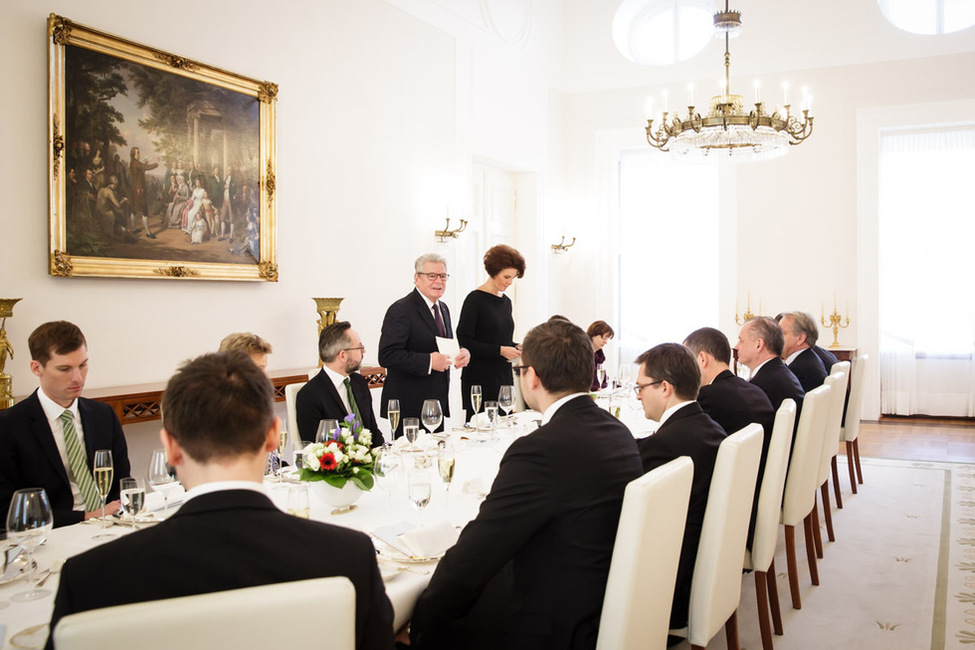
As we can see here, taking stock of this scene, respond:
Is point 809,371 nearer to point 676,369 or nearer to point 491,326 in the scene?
point 491,326

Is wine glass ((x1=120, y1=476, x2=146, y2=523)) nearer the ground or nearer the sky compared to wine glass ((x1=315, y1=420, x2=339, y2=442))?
nearer the ground

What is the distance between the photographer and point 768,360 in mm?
4215

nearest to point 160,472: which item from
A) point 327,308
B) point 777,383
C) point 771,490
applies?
point 771,490

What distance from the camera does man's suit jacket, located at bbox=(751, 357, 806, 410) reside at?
13.4 ft

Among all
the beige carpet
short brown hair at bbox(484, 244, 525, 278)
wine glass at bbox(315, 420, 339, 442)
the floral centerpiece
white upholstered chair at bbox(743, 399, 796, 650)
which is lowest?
the beige carpet

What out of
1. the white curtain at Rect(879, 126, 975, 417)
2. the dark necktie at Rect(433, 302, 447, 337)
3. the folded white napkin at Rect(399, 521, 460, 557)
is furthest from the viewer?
the white curtain at Rect(879, 126, 975, 417)

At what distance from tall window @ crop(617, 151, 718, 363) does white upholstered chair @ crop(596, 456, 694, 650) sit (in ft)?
26.3

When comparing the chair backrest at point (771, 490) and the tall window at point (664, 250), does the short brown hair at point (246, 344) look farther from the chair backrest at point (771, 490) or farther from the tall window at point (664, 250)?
the tall window at point (664, 250)

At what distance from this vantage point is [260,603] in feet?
3.74

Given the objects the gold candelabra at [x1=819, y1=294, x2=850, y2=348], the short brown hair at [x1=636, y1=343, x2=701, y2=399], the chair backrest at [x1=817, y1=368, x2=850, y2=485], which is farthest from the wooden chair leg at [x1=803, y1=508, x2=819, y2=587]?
the gold candelabra at [x1=819, y1=294, x2=850, y2=348]

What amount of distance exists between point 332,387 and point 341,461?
50.7 inches

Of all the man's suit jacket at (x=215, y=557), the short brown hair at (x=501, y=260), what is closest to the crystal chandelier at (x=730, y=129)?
the short brown hair at (x=501, y=260)

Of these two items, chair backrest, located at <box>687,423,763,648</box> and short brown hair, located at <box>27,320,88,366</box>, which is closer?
chair backrest, located at <box>687,423,763,648</box>

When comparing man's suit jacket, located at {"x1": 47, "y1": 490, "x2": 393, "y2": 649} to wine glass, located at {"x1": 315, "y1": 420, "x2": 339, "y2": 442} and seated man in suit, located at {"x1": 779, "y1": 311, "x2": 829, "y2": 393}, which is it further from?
seated man in suit, located at {"x1": 779, "y1": 311, "x2": 829, "y2": 393}
